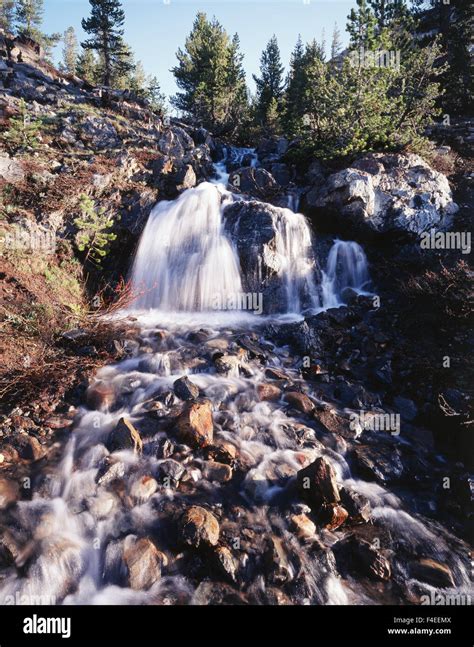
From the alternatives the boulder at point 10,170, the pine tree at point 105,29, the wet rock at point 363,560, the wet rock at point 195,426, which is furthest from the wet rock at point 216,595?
the pine tree at point 105,29

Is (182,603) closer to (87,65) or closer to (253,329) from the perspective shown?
(253,329)

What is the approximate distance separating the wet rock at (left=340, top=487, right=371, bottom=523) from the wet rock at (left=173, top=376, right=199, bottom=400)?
3.53 m

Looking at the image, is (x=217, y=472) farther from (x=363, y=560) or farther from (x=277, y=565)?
(x=363, y=560)

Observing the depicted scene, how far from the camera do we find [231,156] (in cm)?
2280

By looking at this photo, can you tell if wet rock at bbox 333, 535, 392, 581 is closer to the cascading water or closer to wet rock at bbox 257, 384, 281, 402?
the cascading water

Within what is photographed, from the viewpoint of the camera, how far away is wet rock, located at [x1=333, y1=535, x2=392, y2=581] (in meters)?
4.38

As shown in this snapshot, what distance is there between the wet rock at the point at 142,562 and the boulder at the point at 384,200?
13.7m

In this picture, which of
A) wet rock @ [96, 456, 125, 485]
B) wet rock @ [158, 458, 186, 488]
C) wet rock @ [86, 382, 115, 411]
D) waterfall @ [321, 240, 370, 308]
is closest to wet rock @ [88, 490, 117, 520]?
wet rock @ [96, 456, 125, 485]

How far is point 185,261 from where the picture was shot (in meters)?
13.1

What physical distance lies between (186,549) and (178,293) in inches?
375

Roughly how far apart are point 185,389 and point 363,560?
445 centimetres

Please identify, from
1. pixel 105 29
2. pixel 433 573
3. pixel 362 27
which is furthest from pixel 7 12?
pixel 433 573
